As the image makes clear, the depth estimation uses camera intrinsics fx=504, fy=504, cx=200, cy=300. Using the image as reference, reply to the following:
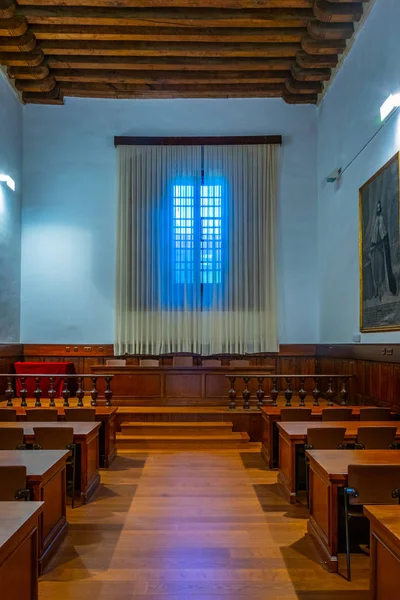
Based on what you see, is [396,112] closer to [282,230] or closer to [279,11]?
[279,11]

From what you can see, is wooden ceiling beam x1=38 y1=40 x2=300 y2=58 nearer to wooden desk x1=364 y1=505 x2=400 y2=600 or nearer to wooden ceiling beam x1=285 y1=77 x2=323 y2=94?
wooden ceiling beam x1=285 y1=77 x2=323 y2=94

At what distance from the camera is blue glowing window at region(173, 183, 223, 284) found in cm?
1052

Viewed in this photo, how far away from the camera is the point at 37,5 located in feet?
25.6

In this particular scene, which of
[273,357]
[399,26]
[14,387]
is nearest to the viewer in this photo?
[399,26]

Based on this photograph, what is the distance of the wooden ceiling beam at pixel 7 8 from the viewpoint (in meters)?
7.46

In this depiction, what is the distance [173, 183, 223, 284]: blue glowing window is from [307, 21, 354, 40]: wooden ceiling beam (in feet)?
11.6

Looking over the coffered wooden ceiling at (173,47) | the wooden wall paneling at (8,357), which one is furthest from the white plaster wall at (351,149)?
the wooden wall paneling at (8,357)

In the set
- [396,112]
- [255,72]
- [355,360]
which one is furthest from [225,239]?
[396,112]

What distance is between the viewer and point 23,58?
8.85 m

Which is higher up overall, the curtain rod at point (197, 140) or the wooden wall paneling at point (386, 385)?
the curtain rod at point (197, 140)

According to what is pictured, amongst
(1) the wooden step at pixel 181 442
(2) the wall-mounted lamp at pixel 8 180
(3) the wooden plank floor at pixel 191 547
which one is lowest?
(3) the wooden plank floor at pixel 191 547

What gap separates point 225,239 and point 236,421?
425 centimetres

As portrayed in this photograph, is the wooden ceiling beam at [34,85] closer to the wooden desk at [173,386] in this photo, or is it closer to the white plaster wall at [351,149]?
the white plaster wall at [351,149]

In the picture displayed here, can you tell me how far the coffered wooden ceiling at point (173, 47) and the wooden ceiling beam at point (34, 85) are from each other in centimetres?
2
